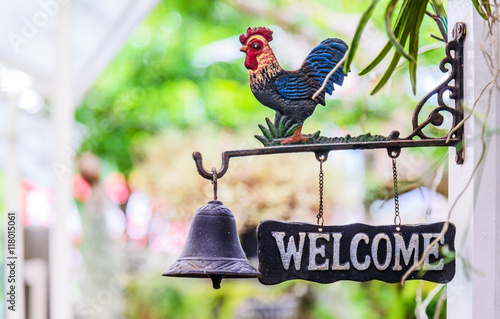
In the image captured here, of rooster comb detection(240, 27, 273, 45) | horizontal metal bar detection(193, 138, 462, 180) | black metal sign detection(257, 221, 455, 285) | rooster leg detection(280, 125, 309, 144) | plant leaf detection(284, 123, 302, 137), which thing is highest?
rooster comb detection(240, 27, 273, 45)

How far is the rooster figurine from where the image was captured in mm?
1267

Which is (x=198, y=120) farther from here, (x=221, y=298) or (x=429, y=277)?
(x=429, y=277)

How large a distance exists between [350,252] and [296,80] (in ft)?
1.20

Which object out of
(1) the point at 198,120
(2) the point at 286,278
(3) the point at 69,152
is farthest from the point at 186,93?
(2) the point at 286,278

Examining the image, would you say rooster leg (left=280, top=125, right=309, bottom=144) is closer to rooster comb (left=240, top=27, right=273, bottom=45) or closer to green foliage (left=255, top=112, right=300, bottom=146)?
green foliage (left=255, top=112, right=300, bottom=146)

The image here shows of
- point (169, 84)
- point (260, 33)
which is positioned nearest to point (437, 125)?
point (260, 33)

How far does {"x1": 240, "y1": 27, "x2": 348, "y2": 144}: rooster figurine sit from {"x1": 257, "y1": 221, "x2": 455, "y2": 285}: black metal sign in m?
0.20

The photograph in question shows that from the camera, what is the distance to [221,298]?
16.2ft

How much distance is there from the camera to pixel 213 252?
128 centimetres

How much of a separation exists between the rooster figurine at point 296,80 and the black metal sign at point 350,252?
0.20 metres

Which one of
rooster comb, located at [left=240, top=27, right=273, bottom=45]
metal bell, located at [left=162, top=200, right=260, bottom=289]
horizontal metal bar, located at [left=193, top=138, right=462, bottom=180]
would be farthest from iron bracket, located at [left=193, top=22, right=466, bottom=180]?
rooster comb, located at [left=240, top=27, right=273, bottom=45]

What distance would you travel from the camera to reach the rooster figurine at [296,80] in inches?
49.9

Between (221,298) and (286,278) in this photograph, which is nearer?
(286,278)

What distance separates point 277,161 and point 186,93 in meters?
1.34
